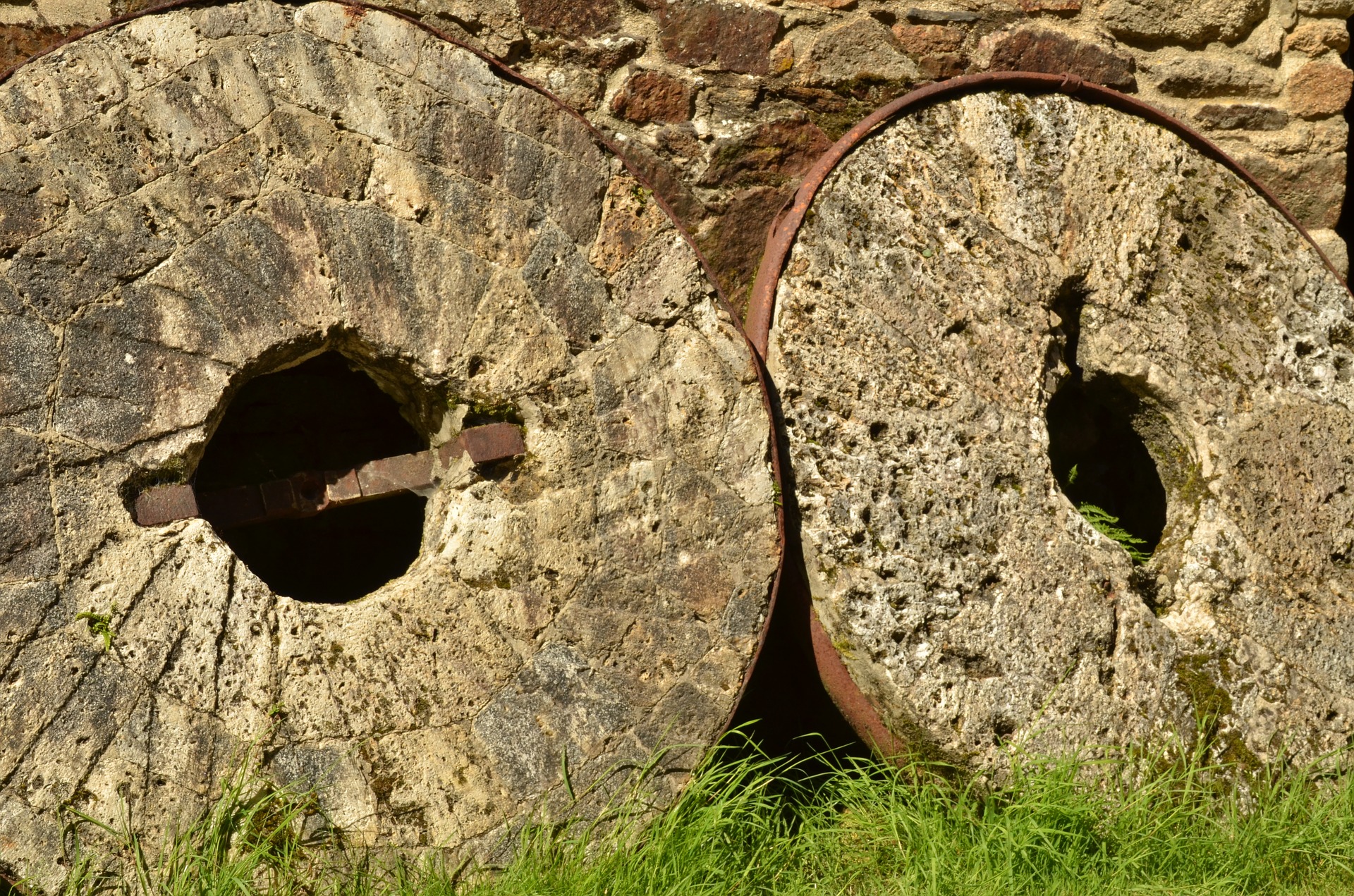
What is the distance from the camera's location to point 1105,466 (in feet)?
10.9

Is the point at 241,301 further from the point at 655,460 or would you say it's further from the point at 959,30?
the point at 959,30

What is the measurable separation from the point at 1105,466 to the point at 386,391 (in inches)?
80.0

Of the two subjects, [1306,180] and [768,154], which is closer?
[768,154]

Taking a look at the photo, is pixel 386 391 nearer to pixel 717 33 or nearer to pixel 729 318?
pixel 729 318

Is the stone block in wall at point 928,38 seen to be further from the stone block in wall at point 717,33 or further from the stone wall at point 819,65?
the stone block in wall at point 717,33

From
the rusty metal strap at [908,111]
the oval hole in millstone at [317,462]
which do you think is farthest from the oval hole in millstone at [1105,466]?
the oval hole in millstone at [317,462]

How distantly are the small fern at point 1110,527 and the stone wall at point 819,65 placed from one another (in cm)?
99

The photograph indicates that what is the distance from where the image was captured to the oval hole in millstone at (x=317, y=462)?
2.70 metres

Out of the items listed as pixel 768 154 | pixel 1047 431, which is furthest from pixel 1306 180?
pixel 768 154

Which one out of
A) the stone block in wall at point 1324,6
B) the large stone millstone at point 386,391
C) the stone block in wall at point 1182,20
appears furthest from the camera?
the stone block in wall at point 1324,6

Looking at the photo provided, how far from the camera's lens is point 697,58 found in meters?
2.67

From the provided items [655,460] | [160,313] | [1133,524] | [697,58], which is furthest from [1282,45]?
[160,313]

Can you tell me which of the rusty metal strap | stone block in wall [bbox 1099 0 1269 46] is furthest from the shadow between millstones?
stone block in wall [bbox 1099 0 1269 46]

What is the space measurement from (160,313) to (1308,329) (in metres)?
2.46
